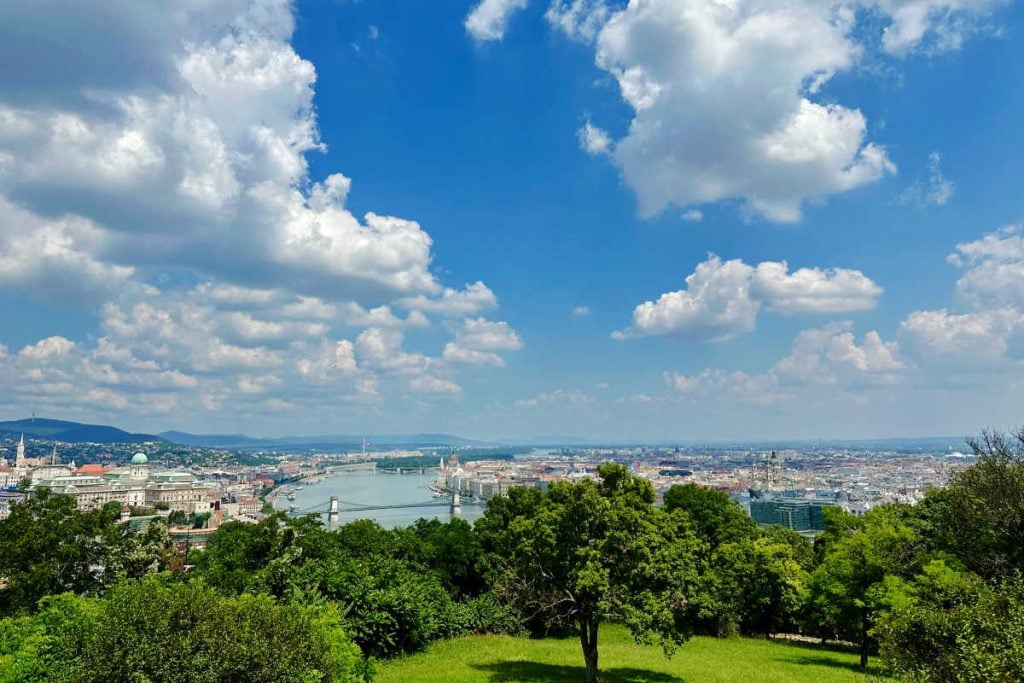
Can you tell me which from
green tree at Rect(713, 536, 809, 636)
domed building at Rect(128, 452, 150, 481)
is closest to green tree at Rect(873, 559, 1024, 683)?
green tree at Rect(713, 536, 809, 636)

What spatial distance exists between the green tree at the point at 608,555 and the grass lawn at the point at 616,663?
238 cm

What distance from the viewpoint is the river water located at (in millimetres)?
87625

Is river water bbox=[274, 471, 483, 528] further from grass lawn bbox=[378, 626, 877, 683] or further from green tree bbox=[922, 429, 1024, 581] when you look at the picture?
green tree bbox=[922, 429, 1024, 581]

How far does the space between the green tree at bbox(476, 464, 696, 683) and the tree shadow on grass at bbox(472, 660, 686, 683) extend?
4.88ft

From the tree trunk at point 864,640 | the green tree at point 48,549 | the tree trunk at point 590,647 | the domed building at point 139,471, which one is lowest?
the domed building at point 139,471

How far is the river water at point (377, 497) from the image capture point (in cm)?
8762

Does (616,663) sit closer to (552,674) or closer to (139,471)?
(552,674)

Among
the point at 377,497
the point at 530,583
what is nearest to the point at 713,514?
the point at 530,583

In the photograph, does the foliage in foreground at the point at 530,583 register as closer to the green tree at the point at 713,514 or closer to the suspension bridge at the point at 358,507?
the green tree at the point at 713,514

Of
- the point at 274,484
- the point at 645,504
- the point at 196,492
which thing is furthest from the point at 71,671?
the point at 274,484

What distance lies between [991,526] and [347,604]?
17.4m

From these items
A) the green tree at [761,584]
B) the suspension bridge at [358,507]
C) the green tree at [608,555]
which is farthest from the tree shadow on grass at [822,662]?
the suspension bridge at [358,507]

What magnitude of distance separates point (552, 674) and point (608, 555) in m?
4.15

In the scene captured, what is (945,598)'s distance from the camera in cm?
1043
